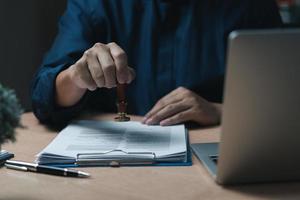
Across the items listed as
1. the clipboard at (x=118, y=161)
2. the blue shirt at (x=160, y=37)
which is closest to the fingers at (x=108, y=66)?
the clipboard at (x=118, y=161)

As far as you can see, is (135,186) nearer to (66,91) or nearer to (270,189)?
(270,189)

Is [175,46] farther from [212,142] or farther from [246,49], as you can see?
[246,49]

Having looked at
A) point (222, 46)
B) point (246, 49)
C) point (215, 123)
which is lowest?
point (215, 123)

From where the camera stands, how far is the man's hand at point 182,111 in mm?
1166

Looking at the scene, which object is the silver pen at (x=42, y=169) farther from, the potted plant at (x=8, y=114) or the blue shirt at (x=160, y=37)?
the blue shirt at (x=160, y=37)

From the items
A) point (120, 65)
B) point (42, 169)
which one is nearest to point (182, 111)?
point (120, 65)

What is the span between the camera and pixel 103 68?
1079 mm

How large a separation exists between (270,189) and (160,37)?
771 millimetres

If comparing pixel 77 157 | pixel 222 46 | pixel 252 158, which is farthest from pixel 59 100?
pixel 252 158

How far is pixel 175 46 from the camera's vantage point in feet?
4.86

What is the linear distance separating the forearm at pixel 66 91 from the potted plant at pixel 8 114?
1.75 ft

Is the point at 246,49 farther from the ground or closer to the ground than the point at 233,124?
farther from the ground

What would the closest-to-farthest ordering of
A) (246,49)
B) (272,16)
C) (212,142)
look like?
(246,49)
(212,142)
(272,16)

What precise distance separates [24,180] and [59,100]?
1.46ft
